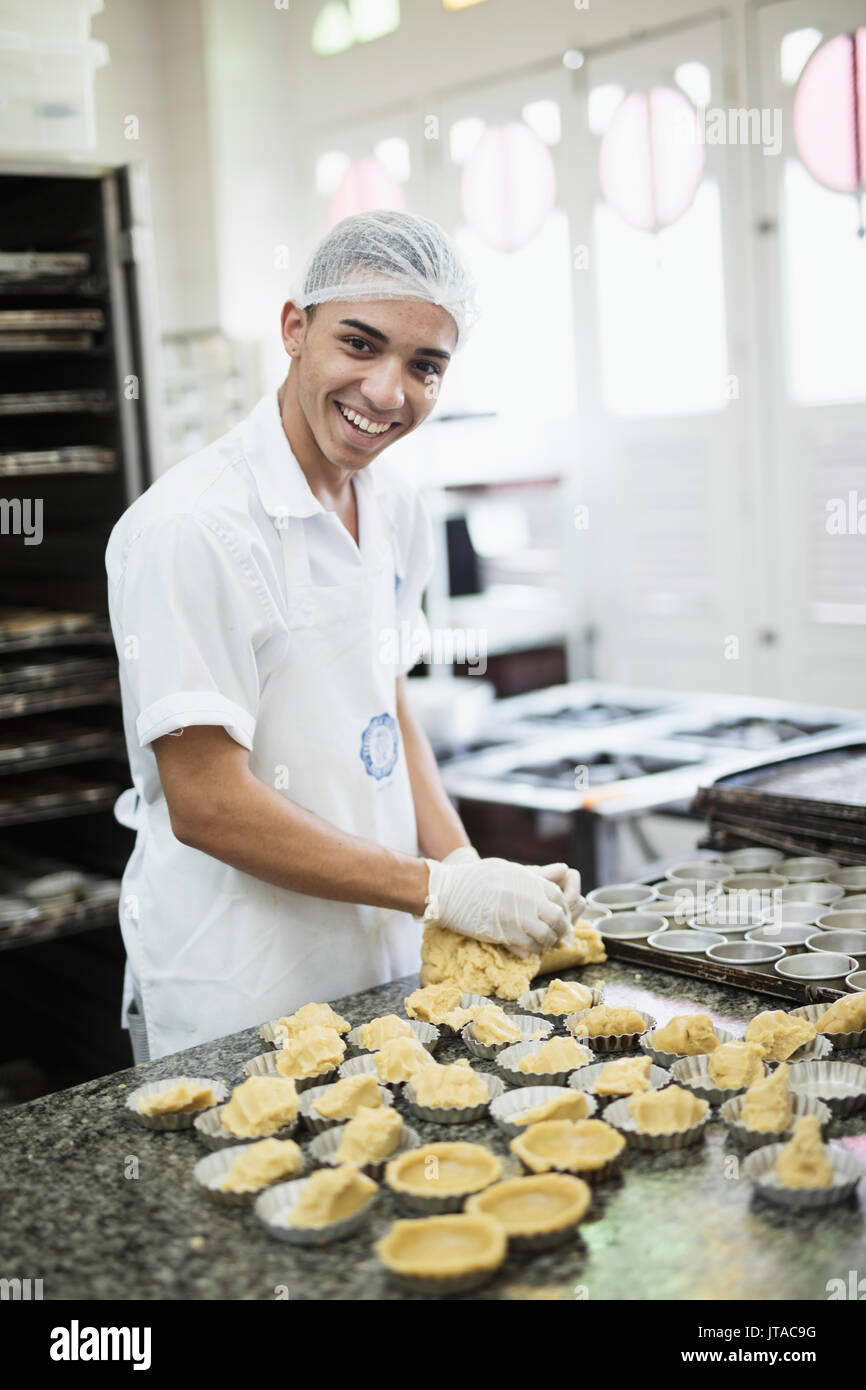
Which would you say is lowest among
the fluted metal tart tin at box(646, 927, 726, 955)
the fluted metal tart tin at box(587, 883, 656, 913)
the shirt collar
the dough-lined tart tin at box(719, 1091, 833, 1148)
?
the dough-lined tart tin at box(719, 1091, 833, 1148)

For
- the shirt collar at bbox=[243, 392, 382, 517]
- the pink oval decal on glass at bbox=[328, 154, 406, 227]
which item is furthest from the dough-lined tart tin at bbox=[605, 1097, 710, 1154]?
the pink oval decal on glass at bbox=[328, 154, 406, 227]

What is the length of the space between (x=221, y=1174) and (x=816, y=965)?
0.89 meters

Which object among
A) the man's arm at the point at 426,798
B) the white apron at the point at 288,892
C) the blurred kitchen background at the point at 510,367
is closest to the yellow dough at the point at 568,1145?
the white apron at the point at 288,892

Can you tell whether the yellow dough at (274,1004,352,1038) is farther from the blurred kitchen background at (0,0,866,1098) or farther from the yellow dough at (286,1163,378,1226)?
the blurred kitchen background at (0,0,866,1098)

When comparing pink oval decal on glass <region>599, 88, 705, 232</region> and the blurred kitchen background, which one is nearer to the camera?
the blurred kitchen background

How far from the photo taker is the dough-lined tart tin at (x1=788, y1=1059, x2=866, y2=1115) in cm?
142

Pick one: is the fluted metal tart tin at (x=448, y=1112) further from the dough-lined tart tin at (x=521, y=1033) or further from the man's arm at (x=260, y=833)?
the man's arm at (x=260, y=833)

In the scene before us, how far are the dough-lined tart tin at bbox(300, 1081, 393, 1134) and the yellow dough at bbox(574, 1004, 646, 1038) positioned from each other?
0.28 metres

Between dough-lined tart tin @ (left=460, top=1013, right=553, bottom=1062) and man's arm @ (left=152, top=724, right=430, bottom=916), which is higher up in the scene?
man's arm @ (left=152, top=724, right=430, bottom=916)

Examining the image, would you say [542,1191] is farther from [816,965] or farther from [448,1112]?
[816,965]

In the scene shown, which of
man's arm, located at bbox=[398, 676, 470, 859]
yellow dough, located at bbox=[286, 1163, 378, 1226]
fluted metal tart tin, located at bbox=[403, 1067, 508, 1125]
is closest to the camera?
yellow dough, located at bbox=[286, 1163, 378, 1226]

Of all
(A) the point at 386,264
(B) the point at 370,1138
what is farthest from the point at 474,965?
(A) the point at 386,264

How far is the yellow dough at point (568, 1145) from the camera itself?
130cm
